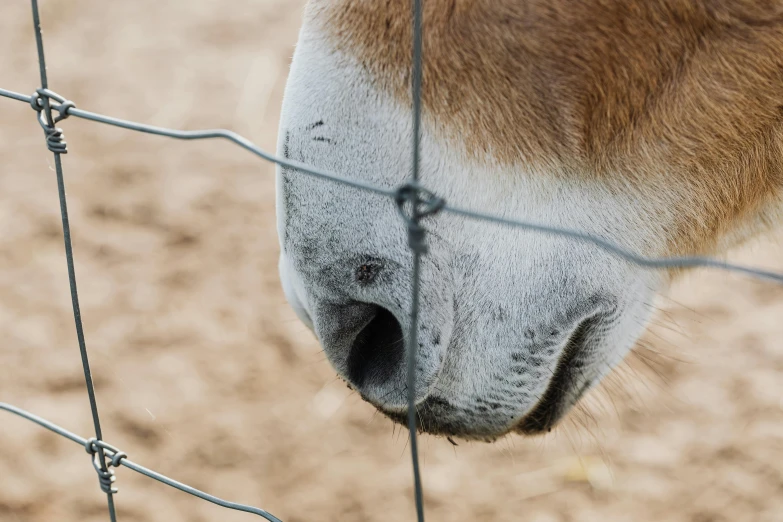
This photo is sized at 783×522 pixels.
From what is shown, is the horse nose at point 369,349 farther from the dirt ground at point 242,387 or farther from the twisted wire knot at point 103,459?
the dirt ground at point 242,387

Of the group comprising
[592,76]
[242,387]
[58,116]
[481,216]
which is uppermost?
[242,387]

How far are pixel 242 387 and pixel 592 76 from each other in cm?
181

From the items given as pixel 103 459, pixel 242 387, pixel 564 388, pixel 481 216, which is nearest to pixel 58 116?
pixel 103 459

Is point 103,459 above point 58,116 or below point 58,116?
below

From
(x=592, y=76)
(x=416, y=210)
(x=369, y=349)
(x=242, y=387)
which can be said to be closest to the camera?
(x=416, y=210)

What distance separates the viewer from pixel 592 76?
1.20 m

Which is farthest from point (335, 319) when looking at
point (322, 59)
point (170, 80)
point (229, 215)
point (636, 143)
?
point (170, 80)

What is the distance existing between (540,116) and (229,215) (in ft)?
7.62

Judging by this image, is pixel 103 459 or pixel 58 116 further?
pixel 103 459

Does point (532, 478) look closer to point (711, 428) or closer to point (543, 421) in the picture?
point (711, 428)

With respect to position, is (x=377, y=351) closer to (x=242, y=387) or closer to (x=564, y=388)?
(x=564, y=388)

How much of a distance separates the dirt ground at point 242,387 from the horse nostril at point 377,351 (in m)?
0.72

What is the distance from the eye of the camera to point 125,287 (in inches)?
118

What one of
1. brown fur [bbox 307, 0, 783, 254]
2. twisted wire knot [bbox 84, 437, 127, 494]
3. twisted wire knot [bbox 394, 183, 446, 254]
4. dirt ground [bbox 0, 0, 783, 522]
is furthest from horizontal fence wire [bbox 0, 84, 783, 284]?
dirt ground [bbox 0, 0, 783, 522]
